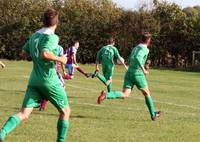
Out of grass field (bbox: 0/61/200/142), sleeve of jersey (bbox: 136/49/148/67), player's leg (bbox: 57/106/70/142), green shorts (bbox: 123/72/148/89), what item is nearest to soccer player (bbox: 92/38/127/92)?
grass field (bbox: 0/61/200/142)

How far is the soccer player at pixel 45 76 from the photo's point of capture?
7.76 m

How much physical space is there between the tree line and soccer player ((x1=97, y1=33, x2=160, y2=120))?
34426 mm

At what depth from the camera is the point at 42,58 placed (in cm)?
777

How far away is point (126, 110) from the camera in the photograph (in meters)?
13.8

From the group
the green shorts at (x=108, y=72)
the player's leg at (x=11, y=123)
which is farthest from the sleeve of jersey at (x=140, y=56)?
the green shorts at (x=108, y=72)

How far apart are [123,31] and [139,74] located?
119ft

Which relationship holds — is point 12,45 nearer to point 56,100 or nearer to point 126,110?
point 126,110

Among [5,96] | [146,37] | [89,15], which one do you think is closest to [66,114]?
[146,37]

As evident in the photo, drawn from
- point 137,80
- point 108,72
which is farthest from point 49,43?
→ point 108,72

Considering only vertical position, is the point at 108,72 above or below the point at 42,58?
below

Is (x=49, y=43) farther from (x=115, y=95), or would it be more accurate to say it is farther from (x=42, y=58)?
(x=115, y=95)

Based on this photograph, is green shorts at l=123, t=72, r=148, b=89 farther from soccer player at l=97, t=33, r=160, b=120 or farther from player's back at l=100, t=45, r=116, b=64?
player's back at l=100, t=45, r=116, b=64

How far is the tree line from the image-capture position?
4762 cm

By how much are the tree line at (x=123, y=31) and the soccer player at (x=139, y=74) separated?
3443cm
